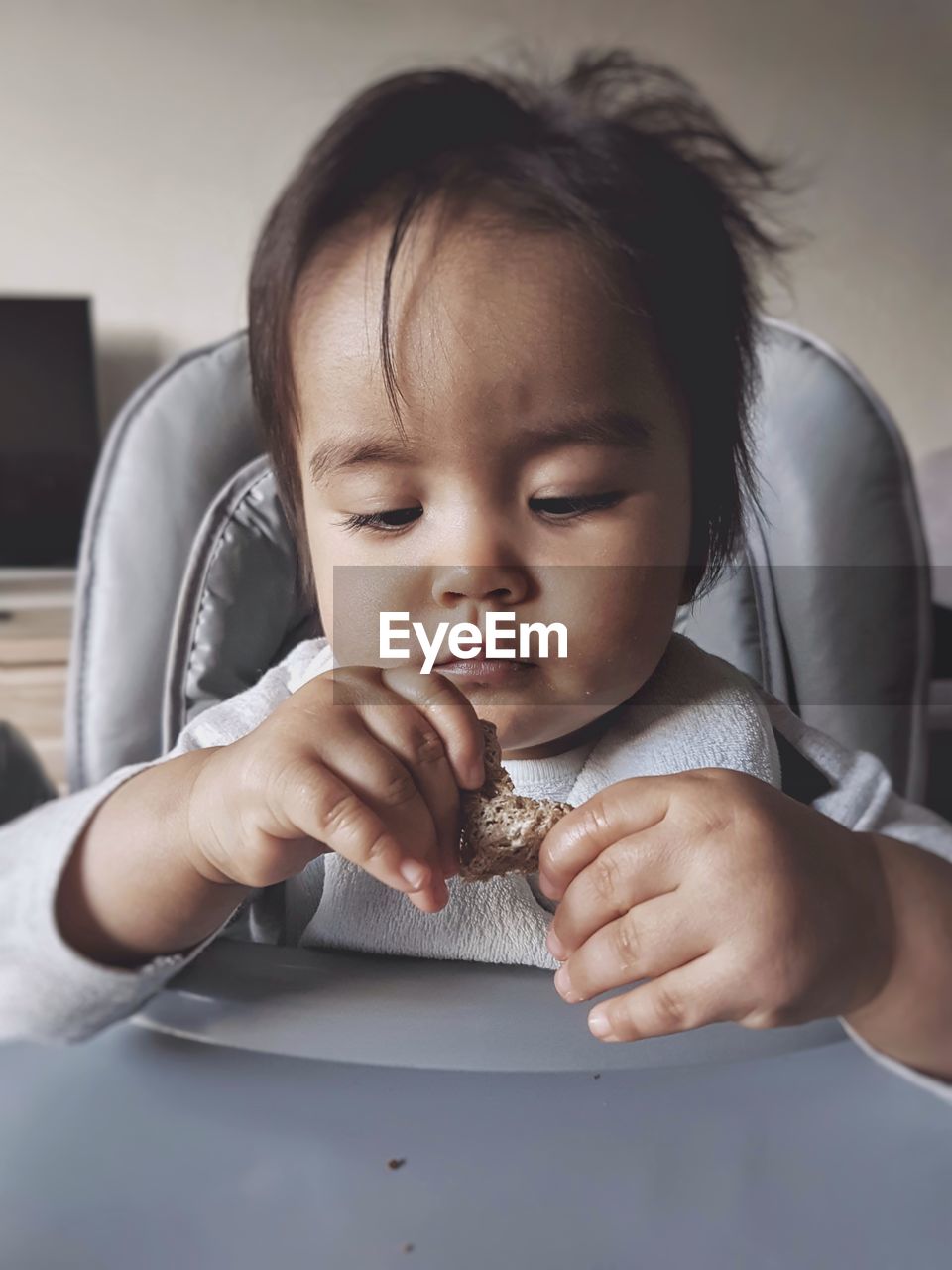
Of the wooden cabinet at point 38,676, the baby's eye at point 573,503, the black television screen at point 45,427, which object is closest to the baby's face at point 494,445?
the baby's eye at point 573,503

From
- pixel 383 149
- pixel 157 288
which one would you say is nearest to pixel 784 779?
pixel 383 149

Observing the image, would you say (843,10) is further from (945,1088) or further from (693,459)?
(945,1088)

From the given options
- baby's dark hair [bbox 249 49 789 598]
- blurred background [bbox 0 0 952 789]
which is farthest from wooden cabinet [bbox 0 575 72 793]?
baby's dark hair [bbox 249 49 789 598]

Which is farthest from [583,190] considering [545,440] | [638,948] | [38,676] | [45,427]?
[45,427]

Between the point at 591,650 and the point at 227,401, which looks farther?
the point at 227,401

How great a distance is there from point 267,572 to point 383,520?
121mm

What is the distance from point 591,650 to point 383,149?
4.8 inches

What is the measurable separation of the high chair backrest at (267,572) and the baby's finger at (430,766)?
0.11 meters

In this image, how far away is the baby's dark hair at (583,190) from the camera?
0.21 m

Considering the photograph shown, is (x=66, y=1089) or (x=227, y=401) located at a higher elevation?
(x=227, y=401)

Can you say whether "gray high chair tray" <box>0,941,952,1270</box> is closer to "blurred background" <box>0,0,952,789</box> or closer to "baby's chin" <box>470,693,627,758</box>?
"baby's chin" <box>470,693,627,758</box>

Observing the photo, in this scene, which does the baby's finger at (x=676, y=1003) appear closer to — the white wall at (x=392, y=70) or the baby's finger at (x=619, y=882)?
the baby's finger at (x=619, y=882)

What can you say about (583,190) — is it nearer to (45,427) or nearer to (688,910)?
(688,910)

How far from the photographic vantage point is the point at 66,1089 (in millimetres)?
217
